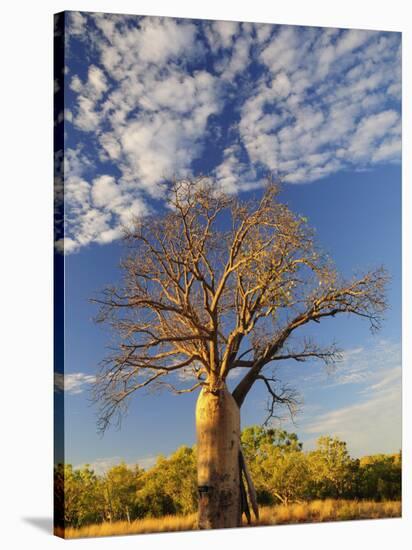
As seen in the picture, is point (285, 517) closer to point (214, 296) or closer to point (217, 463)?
point (217, 463)

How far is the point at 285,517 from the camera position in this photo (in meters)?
12.1

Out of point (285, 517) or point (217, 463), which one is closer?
point (217, 463)

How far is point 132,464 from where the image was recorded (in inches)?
449

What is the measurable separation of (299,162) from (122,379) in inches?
117

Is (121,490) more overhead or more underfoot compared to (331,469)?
more underfoot

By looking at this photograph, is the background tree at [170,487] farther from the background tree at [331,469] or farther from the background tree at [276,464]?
the background tree at [331,469]

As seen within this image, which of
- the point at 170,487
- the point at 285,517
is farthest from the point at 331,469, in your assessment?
the point at 170,487

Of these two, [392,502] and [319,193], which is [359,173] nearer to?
[319,193]

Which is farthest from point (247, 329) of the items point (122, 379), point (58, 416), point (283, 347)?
point (58, 416)

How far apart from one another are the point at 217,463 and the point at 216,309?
1552 mm

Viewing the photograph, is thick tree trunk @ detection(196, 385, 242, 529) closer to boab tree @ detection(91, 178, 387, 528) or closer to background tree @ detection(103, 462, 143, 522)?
boab tree @ detection(91, 178, 387, 528)

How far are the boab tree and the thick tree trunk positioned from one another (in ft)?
0.03

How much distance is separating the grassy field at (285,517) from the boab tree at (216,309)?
227 mm

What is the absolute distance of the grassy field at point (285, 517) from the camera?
1116 cm
